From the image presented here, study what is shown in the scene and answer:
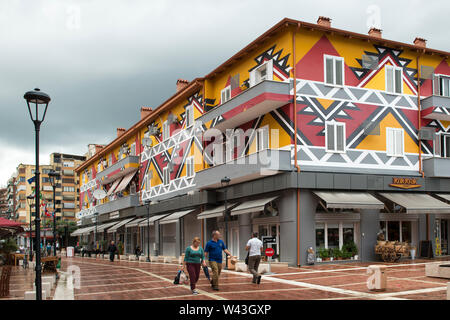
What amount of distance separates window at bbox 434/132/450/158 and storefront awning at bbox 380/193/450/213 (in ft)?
10.9

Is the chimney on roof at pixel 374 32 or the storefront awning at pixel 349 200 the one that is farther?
the chimney on roof at pixel 374 32

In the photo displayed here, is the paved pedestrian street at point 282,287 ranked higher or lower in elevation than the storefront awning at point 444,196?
lower

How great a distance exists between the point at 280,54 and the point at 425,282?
1411cm

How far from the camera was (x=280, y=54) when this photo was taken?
26.2 m

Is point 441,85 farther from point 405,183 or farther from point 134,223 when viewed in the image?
point 134,223

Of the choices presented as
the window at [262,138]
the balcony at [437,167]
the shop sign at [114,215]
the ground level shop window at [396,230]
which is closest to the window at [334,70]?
the window at [262,138]

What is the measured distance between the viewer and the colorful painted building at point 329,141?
25.0 m

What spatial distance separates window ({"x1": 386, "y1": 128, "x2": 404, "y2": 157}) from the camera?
27172 mm

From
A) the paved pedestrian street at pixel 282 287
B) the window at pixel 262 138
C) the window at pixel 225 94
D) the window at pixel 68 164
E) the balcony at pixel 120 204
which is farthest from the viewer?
the window at pixel 68 164

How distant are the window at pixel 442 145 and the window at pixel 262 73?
1040 centimetres

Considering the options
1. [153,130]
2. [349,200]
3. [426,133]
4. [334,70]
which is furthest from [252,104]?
[153,130]

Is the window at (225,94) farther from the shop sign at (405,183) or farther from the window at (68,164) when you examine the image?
the window at (68,164)

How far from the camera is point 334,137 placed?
1018 inches

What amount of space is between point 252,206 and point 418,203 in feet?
27.4
